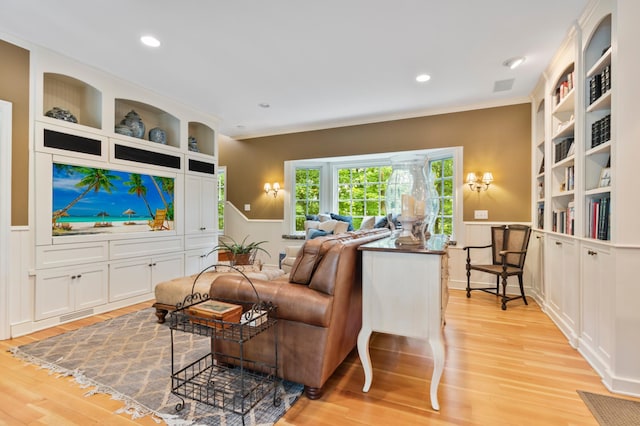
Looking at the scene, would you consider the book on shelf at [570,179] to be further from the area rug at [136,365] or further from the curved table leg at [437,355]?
the area rug at [136,365]

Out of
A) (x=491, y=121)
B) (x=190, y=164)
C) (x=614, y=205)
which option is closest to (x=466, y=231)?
(x=491, y=121)

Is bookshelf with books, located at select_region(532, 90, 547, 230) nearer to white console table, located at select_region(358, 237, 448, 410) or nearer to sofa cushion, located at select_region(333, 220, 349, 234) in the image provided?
sofa cushion, located at select_region(333, 220, 349, 234)

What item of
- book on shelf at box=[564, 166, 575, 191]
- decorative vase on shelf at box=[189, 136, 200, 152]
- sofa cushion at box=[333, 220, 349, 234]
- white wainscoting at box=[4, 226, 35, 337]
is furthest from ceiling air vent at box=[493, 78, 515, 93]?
white wainscoting at box=[4, 226, 35, 337]

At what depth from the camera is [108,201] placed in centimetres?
367

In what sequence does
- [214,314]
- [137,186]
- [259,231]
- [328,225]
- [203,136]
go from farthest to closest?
1. [259,231]
2. [328,225]
3. [203,136]
4. [137,186]
5. [214,314]

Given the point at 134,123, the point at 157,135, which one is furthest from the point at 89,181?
the point at 157,135

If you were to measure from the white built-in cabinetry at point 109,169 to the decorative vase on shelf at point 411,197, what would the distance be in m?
3.31

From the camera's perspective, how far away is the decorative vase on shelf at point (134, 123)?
12.9ft

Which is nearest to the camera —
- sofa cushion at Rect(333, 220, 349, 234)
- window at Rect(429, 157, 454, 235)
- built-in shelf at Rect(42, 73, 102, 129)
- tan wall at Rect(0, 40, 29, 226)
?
tan wall at Rect(0, 40, 29, 226)

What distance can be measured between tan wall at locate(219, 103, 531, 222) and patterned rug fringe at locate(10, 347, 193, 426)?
420cm

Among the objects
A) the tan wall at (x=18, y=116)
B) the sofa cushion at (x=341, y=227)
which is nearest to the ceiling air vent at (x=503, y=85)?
the sofa cushion at (x=341, y=227)

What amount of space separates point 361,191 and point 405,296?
4.25 meters

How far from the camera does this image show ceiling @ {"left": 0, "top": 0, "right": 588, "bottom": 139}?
2449 millimetres

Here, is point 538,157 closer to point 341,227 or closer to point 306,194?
point 341,227
